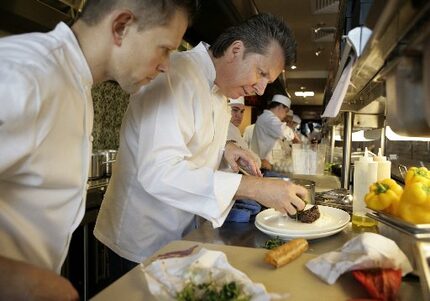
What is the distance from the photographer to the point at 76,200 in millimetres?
891

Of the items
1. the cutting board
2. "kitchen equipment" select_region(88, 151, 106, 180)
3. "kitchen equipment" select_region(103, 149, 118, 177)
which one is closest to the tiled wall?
"kitchen equipment" select_region(103, 149, 118, 177)

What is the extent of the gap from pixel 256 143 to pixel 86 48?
13.1 feet

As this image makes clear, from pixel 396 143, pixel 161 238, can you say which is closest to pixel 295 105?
pixel 396 143

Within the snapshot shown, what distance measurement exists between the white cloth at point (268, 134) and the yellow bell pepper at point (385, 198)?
131 inches

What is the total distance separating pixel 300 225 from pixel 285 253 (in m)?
0.31

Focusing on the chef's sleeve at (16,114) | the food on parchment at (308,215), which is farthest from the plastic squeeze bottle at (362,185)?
the chef's sleeve at (16,114)

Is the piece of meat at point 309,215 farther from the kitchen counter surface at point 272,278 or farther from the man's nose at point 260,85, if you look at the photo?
the man's nose at point 260,85

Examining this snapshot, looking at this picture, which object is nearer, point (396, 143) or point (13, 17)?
point (13, 17)

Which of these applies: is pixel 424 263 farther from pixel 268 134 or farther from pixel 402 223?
pixel 268 134

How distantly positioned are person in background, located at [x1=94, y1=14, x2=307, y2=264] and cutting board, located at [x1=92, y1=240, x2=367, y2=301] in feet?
0.84

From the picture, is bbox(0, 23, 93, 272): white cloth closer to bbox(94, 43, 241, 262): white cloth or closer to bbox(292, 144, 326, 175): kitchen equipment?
bbox(94, 43, 241, 262): white cloth

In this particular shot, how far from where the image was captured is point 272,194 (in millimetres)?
1133

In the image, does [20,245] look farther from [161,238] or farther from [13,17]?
[13,17]

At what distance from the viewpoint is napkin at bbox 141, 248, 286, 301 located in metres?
0.66
